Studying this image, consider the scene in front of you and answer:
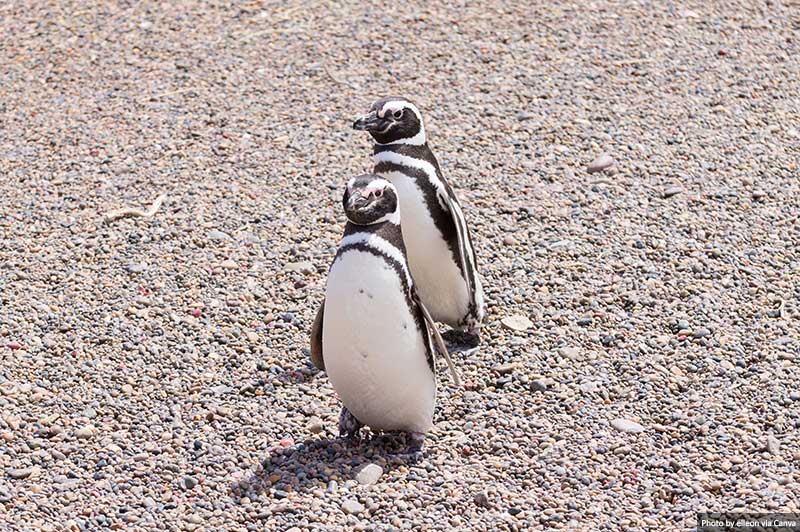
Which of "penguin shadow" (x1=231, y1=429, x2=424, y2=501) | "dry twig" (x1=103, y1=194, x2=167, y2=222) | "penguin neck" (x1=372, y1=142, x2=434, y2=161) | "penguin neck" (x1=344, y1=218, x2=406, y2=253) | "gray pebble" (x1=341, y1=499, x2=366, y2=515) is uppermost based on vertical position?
"penguin neck" (x1=344, y1=218, x2=406, y2=253)

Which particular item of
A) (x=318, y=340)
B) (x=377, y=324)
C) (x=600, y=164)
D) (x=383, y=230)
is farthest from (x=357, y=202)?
(x=600, y=164)

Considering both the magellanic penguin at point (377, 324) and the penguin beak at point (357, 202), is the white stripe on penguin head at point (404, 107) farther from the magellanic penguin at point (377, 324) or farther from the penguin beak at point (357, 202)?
the penguin beak at point (357, 202)

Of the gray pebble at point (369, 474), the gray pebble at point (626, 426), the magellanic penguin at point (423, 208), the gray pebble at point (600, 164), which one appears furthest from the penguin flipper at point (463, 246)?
the gray pebble at point (600, 164)

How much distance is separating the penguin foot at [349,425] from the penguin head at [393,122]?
3.84 feet

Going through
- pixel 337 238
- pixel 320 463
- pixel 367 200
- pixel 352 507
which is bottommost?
pixel 337 238

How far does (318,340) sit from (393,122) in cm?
102

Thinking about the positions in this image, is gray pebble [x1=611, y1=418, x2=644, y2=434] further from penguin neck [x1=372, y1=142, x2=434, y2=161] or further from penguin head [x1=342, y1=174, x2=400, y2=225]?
penguin neck [x1=372, y1=142, x2=434, y2=161]

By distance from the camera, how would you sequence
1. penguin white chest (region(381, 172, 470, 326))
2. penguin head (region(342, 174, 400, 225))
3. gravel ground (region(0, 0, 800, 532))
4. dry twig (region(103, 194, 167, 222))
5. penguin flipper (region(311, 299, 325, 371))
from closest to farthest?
1. penguin head (region(342, 174, 400, 225))
2. gravel ground (region(0, 0, 800, 532))
3. penguin flipper (region(311, 299, 325, 371))
4. penguin white chest (region(381, 172, 470, 326))
5. dry twig (region(103, 194, 167, 222))

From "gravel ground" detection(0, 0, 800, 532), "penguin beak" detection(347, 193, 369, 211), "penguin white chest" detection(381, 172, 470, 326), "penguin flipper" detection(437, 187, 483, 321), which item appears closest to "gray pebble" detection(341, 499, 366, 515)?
"gravel ground" detection(0, 0, 800, 532)

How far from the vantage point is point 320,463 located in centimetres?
442

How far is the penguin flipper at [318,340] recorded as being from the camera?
14.9 ft

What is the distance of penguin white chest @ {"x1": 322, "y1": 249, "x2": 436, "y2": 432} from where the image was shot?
13.9 ft

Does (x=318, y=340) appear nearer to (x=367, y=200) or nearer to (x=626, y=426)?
(x=367, y=200)

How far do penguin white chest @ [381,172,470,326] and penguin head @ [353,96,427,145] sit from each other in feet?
0.53
